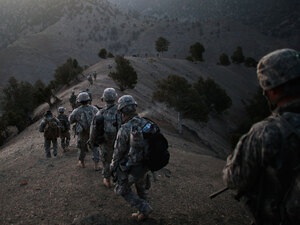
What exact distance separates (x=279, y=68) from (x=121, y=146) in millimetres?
2761

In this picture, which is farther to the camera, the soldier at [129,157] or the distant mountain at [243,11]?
the distant mountain at [243,11]

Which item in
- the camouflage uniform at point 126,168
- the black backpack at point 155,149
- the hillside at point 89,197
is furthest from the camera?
the hillside at point 89,197

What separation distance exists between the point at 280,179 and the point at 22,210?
5.30 meters

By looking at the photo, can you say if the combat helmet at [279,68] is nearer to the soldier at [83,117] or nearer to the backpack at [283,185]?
the backpack at [283,185]

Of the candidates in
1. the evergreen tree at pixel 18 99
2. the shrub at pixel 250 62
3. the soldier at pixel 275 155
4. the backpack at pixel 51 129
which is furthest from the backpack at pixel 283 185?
the shrub at pixel 250 62

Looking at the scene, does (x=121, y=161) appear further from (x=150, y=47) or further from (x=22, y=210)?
(x=150, y=47)

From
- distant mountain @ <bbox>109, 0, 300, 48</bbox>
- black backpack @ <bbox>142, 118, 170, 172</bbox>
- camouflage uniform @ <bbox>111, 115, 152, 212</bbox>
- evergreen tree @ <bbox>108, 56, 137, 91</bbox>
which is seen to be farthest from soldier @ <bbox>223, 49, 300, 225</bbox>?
distant mountain @ <bbox>109, 0, 300, 48</bbox>

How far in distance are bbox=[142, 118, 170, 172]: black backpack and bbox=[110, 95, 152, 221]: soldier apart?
0.30ft

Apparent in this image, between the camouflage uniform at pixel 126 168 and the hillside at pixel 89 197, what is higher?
the camouflage uniform at pixel 126 168

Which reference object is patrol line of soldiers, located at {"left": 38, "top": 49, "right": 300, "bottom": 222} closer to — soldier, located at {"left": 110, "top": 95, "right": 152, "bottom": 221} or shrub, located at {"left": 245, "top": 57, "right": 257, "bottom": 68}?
soldier, located at {"left": 110, "top": 95, "right": 152, "bottom": 221}

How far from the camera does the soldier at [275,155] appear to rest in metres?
2.33

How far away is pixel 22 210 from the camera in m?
5.80

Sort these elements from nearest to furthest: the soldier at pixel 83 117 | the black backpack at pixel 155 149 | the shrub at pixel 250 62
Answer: the black backpack at pixel 155 149 → the soldier at pixel 83 117 → the shrub at pixel 250 62

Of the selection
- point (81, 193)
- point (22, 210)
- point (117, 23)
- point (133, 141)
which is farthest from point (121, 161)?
point (117, 23)
